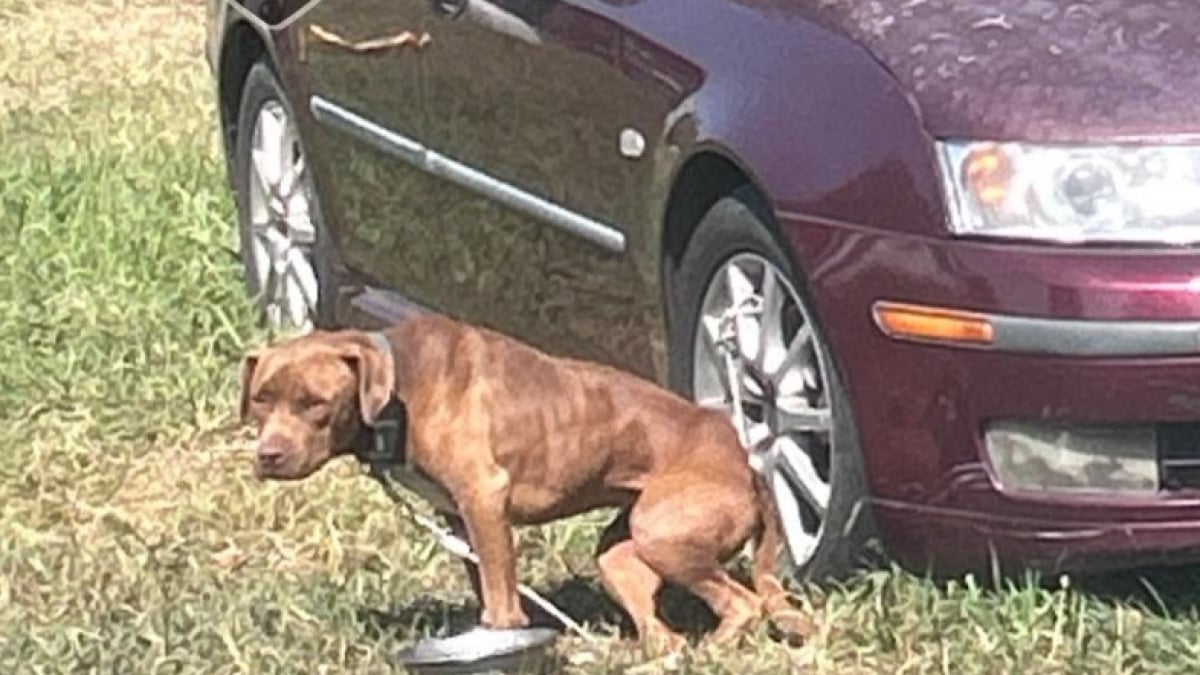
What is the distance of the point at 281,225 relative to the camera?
8734 mm

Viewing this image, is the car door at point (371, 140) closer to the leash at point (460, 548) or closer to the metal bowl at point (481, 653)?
the leash at point (460, 548)

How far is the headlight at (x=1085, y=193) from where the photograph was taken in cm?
567

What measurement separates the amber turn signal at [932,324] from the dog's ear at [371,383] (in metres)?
0.83

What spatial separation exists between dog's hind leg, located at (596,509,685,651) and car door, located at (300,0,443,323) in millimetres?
1936

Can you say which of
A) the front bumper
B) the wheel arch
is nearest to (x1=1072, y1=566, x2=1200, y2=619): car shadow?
the front bumper

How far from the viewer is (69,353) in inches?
328

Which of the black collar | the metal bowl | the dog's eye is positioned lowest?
the metal bowl

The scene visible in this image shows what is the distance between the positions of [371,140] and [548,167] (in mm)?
1046

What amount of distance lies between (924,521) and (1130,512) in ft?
1.16

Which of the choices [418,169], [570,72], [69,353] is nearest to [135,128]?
[69,353]

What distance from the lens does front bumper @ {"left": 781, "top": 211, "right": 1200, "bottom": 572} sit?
5633mm

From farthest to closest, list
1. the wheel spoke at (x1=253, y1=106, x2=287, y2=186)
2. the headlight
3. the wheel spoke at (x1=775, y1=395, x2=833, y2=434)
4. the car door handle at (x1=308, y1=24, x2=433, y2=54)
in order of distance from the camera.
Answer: the wheel spoke at (x1=253, y1=106, x2=287, y2=186) < the car door handle at (x1=308, y1=24, x2=433, y2=54) < the wheel spoke at (x1=775, y1=395, x2=833, y2=434) < the headlight

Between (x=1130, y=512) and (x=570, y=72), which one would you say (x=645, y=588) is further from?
(x=570, y=72)

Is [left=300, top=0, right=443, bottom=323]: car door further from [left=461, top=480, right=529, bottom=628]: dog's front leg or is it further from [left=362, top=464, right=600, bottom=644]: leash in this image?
[left=461, top=480, right=529, bottom=628]: dog's front leg
